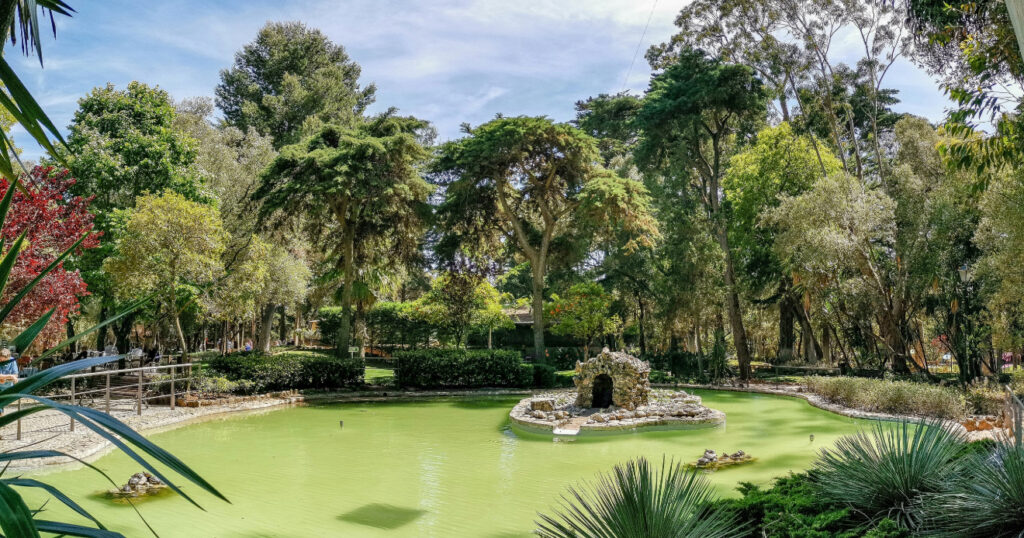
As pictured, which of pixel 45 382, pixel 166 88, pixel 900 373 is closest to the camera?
pixel 45 382

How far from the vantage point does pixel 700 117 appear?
21.6 metres

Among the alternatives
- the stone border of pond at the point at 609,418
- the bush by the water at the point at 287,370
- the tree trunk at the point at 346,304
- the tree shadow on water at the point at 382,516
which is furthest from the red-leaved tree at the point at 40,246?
the stone border of pond at the point at 609,418

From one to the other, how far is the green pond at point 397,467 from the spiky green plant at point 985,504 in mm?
3549

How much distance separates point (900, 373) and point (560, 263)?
37.5ft

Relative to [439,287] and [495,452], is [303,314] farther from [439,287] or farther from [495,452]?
[495,452]

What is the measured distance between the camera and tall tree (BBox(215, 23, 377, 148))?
32312 millimetres

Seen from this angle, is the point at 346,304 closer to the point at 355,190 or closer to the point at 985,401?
the point at 355,190

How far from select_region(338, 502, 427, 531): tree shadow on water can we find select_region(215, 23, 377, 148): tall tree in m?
26.5

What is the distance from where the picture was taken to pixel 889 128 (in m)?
26.5

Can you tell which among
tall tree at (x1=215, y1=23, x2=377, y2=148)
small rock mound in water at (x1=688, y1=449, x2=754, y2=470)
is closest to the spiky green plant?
small rock mound in water at (x1=688, y1=449, x2=754, y2=470)

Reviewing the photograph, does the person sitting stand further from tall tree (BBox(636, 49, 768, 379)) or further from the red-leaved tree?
tall tree (BBox(636, 49, 768, 379))


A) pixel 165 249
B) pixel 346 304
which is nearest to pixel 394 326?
pixel 346 304

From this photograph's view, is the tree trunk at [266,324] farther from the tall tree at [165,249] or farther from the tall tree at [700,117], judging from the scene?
the tall tree at [700,117]

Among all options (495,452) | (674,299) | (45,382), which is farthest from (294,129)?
(45,382)
